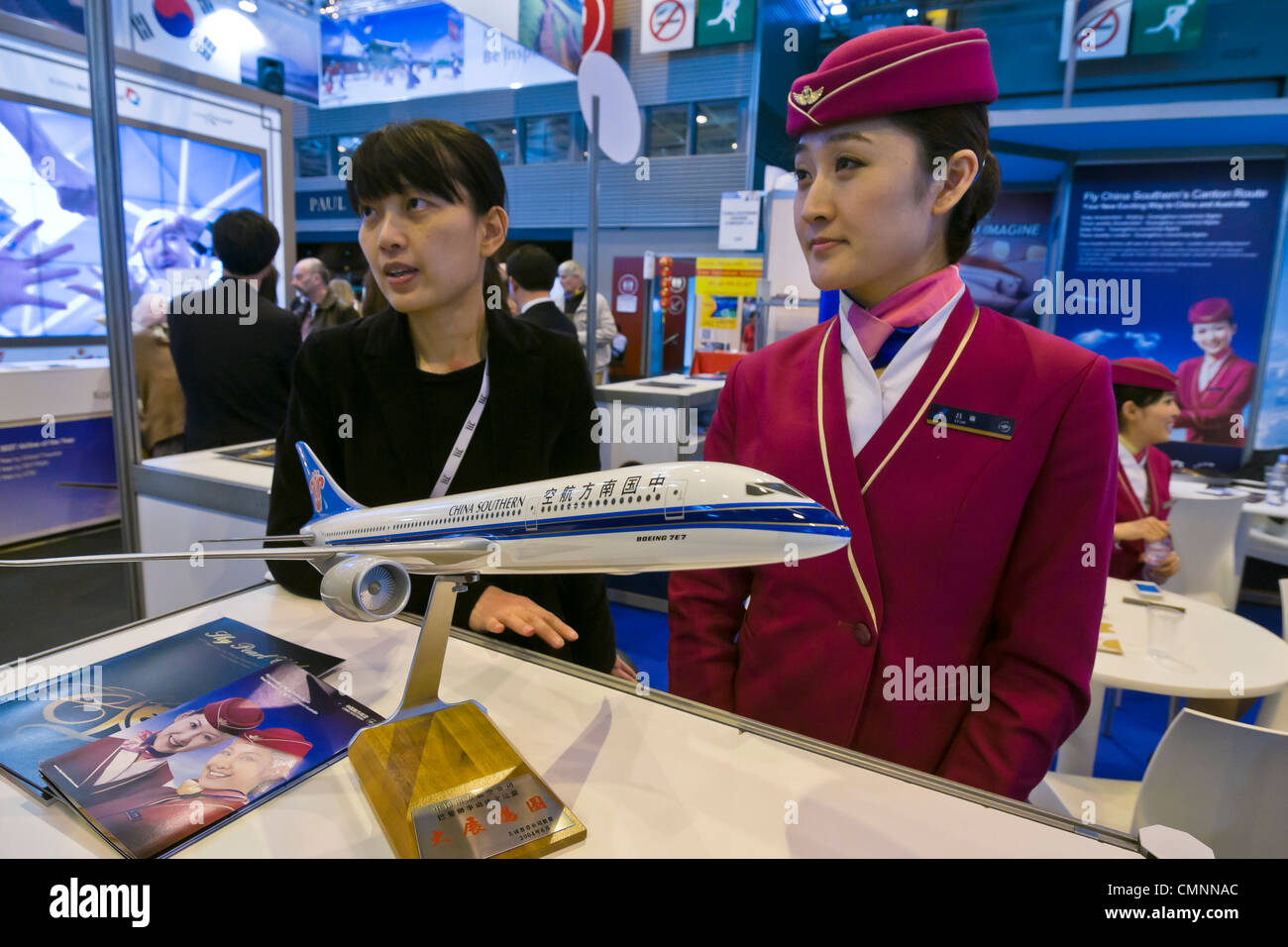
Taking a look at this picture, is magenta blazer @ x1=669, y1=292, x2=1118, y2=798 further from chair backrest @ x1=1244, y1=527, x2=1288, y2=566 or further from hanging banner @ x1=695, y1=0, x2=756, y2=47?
hanging banner @ x1=695, y1=0, x2=756, y2=47

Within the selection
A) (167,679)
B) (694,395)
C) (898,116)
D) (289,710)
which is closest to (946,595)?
(898,116)

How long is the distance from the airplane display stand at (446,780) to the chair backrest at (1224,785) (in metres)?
1.54

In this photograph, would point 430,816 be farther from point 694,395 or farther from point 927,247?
point 694,395

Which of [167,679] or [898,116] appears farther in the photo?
[167,679]

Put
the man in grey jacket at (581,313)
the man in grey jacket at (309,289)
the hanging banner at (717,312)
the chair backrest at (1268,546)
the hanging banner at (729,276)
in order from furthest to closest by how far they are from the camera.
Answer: the hanging banner at (717,312) < the hanging banner at (729,276) < the man in grey jacket at (581,313) < the man in grey jacket at (309,289) < the chair backrest at (1268,546)

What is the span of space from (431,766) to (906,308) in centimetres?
107

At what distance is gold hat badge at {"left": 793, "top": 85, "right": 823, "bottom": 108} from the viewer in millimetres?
1171

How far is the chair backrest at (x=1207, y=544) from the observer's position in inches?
154

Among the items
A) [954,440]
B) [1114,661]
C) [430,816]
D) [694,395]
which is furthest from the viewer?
[694,395]

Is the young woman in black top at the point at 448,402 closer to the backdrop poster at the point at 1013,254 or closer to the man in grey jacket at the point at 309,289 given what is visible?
the man in grey jacket at the point at 309,289

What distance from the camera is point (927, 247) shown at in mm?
1245

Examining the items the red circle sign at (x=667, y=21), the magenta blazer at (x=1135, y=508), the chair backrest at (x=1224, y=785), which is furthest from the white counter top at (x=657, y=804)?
the red circle sign at (x=667, y=21)

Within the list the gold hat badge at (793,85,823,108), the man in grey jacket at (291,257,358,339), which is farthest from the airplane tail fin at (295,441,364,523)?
the man in grey jacket at (291,257,358,339)

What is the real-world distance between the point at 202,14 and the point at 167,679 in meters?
8.39
